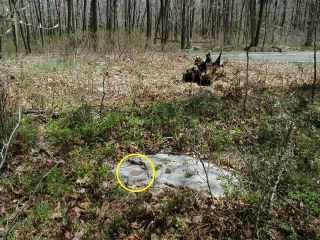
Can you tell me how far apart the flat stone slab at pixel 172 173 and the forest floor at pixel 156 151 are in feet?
0.67

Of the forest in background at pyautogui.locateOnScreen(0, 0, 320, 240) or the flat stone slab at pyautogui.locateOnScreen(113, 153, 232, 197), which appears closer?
the forest in background at pyautogui.locateOnScreen(0, 0, 320, 240)

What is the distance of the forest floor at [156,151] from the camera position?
4.13m

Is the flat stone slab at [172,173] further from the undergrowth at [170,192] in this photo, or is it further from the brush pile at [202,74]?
the brush pile at [202,74]

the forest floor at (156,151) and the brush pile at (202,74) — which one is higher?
the brush pile at (202,74)

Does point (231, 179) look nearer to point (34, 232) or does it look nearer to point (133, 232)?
point (133, 232)

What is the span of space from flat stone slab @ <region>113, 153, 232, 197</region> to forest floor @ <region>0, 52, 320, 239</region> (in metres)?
0.20

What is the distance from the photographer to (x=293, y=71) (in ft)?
36.5

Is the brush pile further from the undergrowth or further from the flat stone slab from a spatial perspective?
the flat stone slab

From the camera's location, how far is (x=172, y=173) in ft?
16.7

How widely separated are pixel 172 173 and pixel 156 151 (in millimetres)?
767

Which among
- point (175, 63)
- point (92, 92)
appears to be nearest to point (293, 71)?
point (175, 63)

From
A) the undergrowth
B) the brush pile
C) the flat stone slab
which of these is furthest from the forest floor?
the brush pile

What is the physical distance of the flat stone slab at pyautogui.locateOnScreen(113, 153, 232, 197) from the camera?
190 inches

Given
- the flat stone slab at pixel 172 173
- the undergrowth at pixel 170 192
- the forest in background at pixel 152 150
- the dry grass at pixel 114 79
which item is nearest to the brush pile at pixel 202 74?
the forest in background at pixel 152 150
